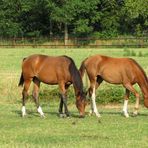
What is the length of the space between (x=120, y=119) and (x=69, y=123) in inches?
71.2

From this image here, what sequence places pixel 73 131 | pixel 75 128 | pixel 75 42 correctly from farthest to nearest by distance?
1. pixel 75 42
2. pixel 75 128
3. pixel 73 131

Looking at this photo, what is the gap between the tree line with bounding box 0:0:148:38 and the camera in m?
76.6

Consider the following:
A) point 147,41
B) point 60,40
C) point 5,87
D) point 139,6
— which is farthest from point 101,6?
point 5,87

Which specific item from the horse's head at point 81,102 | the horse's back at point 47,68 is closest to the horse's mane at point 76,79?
the horse's head at point 81,102

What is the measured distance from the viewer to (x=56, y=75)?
17.4 metres

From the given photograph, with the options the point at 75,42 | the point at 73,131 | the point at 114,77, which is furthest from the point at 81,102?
the point at 75,42

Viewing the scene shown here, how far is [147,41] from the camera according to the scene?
65750mm

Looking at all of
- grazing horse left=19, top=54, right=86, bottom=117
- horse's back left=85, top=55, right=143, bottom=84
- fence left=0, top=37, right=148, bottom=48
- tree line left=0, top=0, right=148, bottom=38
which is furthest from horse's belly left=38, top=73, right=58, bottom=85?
tree line left=0, top=0, right=148, bottom=38

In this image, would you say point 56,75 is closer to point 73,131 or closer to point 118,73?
point 118,73

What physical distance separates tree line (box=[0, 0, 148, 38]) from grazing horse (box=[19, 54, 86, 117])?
57010mm

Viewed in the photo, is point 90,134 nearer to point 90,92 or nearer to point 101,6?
point 90,92

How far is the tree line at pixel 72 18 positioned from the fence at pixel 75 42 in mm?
2515

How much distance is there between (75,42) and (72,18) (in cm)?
550

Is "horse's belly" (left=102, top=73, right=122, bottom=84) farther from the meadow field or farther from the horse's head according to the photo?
the horse's head
